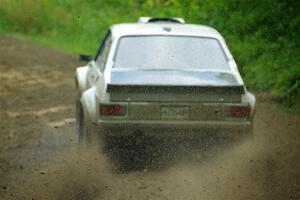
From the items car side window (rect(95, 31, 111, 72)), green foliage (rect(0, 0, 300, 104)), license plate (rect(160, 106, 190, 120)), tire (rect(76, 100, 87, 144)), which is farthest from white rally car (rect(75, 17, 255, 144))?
green foliage (rect(0, 0, 300, 104))

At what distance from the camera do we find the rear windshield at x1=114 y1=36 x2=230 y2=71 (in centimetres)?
824

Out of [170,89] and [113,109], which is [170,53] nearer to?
[170,89]

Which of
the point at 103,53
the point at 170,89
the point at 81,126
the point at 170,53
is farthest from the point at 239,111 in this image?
the point at 81,126

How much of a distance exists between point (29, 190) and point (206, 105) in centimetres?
205

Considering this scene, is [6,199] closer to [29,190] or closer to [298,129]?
[29,190]

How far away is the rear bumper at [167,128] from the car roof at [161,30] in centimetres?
143

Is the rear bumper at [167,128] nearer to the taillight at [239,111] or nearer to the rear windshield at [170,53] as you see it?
the taillight at [239,111]

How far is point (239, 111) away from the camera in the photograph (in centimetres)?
779

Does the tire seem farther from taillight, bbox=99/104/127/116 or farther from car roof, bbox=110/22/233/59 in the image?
taillight, bbox=99/104/127/116

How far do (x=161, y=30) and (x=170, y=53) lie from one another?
0.50 meters

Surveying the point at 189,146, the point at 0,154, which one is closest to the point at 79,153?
the point at 0,154

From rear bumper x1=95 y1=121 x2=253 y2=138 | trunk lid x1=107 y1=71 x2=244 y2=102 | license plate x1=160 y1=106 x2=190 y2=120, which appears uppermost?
trunk lid x1=107 y1=71 x2=244 y2=102

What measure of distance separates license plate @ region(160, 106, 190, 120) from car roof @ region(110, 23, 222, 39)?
1323 millimetres

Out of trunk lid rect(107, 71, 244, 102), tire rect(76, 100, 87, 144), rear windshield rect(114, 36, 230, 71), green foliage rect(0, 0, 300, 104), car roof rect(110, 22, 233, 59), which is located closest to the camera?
trunk lid rect(107, 71, 244, 102)
